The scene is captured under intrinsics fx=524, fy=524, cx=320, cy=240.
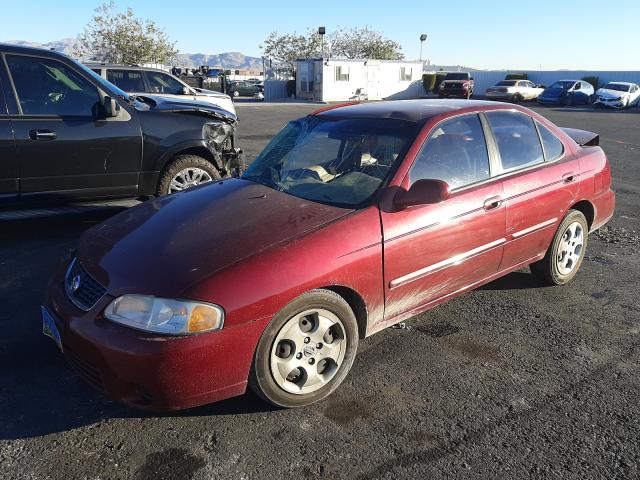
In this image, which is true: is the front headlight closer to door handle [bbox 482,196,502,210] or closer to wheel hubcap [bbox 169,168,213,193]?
door handle [bbox 482,196,502,210]

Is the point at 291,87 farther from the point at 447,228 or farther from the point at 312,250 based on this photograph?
the point at 312,250

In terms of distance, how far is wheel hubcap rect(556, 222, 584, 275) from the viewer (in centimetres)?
448

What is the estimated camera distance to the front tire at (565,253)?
4.39 m

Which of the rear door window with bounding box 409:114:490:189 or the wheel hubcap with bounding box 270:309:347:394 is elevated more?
the rear door window with bounding box 409:114:490:189

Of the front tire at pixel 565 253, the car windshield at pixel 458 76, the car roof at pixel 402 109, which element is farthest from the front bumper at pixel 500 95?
the car roof at pixel 402 109

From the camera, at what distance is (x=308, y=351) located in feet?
9.39

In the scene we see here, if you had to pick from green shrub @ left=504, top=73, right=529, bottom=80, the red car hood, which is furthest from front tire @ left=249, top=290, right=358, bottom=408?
green shrub @ left=504, top=73, right=529, bottom=80

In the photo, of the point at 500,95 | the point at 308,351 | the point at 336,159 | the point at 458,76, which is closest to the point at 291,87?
the point at 458,76

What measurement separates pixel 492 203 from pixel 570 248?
1386mm

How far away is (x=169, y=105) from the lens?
248 inches

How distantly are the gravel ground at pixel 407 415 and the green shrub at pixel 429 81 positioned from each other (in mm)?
42221

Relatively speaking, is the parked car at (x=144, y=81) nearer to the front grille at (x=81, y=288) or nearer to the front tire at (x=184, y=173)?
the front tire at (x=184, y=173)

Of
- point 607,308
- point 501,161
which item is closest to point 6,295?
point 501,161

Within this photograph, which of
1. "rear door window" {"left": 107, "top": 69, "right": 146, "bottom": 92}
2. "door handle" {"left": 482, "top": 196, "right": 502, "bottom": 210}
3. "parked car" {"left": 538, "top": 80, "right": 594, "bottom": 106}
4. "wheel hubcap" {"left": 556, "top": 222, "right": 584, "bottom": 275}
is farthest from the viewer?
"parked car" {"left": 538, "top": 80, "right": 594, "bottom": 106}
